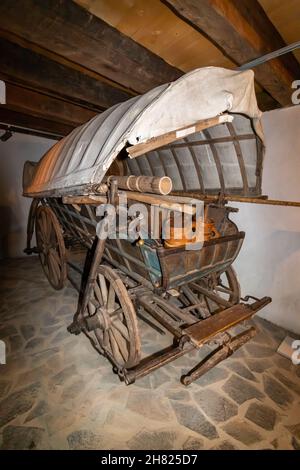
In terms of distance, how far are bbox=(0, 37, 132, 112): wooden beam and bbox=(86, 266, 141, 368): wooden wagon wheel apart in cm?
306

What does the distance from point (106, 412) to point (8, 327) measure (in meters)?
2.32

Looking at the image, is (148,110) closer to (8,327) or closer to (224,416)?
(224,416)

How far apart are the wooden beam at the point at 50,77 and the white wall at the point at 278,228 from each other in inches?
118

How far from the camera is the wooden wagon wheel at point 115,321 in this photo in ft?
7.85

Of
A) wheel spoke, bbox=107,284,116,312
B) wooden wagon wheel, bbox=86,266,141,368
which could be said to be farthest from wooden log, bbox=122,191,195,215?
wheel spoke, bbox=107,284,116,312

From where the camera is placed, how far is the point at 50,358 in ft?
10.1

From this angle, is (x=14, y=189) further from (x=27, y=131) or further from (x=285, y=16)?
(x=285, y=16)

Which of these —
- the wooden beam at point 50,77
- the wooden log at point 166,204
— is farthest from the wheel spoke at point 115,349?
the wooden beam at point 50,77

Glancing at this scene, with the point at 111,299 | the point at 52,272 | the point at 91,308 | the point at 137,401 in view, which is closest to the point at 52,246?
the point at 52,272

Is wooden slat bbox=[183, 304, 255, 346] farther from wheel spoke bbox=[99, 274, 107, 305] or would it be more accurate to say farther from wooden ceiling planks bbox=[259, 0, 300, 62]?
wooden ceiling planks bbox=[259, 0, 300, 62]

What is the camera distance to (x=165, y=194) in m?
1.80

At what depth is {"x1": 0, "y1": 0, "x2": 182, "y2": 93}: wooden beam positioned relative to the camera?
7.07ft

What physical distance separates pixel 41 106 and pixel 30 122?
65.1 inches

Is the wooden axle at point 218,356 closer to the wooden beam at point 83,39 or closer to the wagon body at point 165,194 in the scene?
the wagon body at point 165,194
